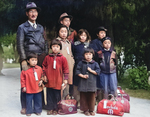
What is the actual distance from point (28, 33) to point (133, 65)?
665cm

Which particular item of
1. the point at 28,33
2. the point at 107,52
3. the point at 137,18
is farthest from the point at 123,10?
the point at 28,33

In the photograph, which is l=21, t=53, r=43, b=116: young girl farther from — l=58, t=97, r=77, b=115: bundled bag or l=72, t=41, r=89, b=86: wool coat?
l=72, t=41, r=89, b=86: wool coat

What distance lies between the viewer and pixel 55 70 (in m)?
4.41

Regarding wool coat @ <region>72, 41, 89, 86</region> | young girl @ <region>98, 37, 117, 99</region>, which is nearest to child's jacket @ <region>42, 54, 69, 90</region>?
wool coat @ <region>72, 41, 89, 86</region>

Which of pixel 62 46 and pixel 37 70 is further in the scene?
pixel 62 46

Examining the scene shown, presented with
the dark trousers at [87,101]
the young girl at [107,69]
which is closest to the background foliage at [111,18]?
the young girl at [107,69]

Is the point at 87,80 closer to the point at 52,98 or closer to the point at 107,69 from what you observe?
the point at 107,69

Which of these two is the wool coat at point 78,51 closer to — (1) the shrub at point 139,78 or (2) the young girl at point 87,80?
(2) the young girl at point 87,80

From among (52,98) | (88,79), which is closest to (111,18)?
(88,79)

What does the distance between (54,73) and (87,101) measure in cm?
87

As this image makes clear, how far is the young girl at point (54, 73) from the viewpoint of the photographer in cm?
439

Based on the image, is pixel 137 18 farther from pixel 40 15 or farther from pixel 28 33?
pixel 28 33

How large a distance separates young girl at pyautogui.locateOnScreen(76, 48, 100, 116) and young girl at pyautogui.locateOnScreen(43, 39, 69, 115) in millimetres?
309

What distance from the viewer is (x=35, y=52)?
179 inches
